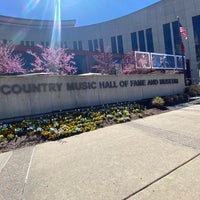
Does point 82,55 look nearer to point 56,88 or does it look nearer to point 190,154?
point 56,88

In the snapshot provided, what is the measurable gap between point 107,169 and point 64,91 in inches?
285

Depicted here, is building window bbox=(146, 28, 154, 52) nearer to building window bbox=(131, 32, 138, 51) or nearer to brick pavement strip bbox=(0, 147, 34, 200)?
building window bbox=(131, 32, 138, 51)

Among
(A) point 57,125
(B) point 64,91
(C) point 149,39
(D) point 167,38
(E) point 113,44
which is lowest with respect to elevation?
(A) point 57,125

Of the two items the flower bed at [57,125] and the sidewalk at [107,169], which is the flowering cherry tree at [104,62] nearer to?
the flower bed at [57,125]

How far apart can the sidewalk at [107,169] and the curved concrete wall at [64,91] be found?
3.66m

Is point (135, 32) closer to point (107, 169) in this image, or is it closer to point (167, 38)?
point (167, 38)

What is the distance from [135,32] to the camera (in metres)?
45.9

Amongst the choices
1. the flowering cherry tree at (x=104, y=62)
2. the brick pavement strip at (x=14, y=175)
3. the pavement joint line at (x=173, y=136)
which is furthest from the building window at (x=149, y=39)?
the brick pavement strip at (x=14, y=175)

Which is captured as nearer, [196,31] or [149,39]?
[196,31]

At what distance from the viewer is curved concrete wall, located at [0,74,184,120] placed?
9234 mm

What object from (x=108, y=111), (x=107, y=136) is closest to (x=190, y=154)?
(x=107, y=136)

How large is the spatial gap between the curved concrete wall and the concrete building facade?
2504cm

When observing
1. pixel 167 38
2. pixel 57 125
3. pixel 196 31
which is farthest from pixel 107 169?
pixel 167 38

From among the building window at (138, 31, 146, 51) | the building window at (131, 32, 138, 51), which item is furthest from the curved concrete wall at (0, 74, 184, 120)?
the building window at (131, 32, 138, 51)
